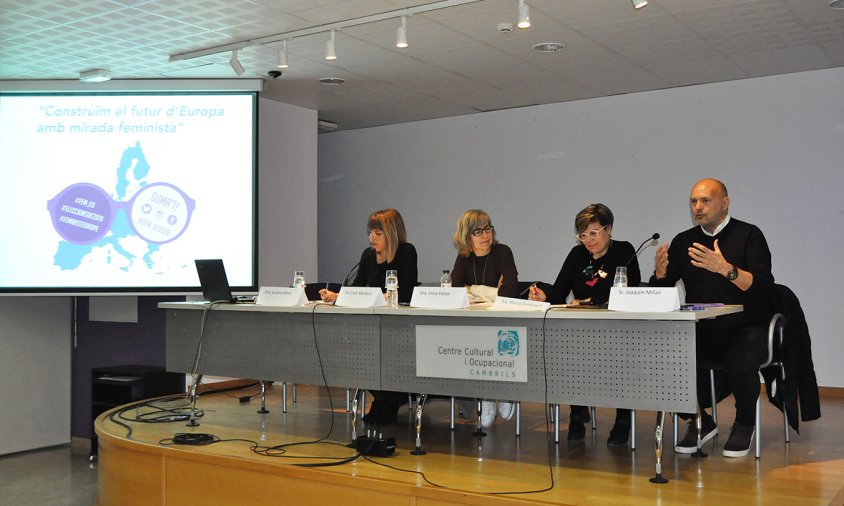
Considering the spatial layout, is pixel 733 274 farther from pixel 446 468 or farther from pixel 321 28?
pixel 321 28

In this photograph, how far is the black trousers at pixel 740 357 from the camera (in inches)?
144

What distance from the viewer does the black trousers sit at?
3646 millimetres

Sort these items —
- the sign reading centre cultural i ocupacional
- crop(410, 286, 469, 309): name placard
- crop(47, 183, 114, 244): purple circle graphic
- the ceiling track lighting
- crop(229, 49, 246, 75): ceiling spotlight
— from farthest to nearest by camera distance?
crop(47, 183, 114, 244): purple circle graphic < crop(229, 49, 246, 75): ceiling spotlight < the ceiling track lighting < crop(410, 286, 469, 309): name placard < the sign reading centre cultural i ocupacional

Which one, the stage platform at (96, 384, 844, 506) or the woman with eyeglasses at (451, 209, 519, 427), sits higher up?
the woman with eyeglasses at (451, 209, 519, 427)

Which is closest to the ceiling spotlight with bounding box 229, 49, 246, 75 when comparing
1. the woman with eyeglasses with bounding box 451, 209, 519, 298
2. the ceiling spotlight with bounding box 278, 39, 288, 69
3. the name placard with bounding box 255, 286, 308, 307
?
the ceiling spotlight with bounding box 278, 39, 288, 69

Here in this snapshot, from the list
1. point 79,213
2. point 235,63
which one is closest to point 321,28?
point 235,63

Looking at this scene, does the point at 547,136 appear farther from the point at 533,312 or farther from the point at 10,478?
the point at 10,478

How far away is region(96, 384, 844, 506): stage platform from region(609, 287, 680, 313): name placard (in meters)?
0.70

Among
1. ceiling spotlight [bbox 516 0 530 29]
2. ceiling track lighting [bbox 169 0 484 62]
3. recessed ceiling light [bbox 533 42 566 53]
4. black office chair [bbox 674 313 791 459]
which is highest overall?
recessed ceiling light [bbox 533 42 566 53]

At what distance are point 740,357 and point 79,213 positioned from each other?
4.70 meters

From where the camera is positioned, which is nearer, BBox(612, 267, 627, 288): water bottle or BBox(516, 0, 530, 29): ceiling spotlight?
BBox(612, 267, 627, 288): water bottle

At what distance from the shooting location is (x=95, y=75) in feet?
20.0

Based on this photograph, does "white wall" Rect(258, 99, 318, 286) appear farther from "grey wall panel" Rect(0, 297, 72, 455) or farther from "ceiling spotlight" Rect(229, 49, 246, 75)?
"grey wall panel" Rect(0, 297, 72, 455)

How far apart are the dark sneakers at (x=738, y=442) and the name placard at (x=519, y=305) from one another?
1.14 meters
